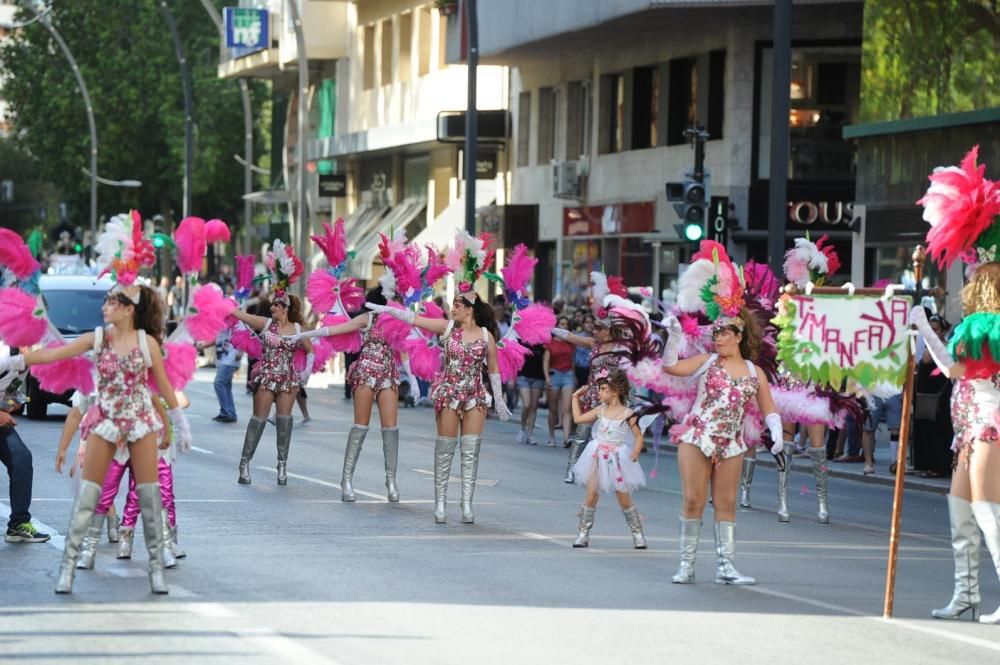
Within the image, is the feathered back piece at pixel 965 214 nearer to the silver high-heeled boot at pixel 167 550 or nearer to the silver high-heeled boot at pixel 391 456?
the silver high-heeled boot at pixel 167 550

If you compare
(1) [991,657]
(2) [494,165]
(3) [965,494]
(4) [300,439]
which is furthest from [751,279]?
(2) [494,165]

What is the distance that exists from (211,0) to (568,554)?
65916mm

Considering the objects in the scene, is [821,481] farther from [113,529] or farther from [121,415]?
[121,415]

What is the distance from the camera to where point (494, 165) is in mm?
45375

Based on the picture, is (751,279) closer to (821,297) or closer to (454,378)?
(454,378)

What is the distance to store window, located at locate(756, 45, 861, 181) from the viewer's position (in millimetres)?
34250

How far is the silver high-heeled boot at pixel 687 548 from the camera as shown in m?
12.2

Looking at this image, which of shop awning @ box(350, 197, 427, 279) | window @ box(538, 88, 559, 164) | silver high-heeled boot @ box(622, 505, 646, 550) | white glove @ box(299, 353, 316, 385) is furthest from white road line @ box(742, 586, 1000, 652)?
shop awning @ box(350, 197, 427, 279)

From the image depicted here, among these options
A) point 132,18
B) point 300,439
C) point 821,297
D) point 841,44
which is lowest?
point 300,439

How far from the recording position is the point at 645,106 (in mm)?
37656

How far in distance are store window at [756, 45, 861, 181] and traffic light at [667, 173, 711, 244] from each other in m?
8.11

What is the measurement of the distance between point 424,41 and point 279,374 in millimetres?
31223

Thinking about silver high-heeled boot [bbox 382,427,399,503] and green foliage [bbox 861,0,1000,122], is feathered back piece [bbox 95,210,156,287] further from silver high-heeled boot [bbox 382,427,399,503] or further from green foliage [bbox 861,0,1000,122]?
green foliage [bbox 861,0,1000,122]

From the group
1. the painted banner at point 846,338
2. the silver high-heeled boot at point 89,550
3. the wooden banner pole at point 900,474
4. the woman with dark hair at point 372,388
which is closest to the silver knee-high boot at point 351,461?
the woman with dark hair at point 372,388
